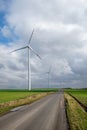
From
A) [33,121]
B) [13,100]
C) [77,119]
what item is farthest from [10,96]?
[33,121]

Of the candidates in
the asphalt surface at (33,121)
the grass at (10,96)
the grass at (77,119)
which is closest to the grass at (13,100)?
the grass at (10,96)

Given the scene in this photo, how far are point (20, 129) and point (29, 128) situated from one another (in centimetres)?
86

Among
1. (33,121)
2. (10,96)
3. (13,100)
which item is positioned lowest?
(33,121)

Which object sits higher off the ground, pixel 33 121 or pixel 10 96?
pixel 10 96

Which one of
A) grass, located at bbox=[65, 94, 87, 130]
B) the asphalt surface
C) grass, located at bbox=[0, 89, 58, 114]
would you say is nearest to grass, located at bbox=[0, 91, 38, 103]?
grass, located at bbox=[0, 89, 58, 114]

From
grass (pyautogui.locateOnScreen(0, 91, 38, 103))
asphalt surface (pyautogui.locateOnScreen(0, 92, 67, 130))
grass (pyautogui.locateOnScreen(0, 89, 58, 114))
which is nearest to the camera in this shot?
asphalt surface (pyautogui.locateOnScreen(0, 92, 67, 130))

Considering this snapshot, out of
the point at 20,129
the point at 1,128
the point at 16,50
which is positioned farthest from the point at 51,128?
the point at 16,50

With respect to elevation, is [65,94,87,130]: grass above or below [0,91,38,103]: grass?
below

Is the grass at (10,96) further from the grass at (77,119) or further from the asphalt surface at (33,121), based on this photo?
the grass at (77,119)

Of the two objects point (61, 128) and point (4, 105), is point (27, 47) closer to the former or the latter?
point (4, 105)

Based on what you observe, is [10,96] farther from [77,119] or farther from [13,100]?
[77,119]

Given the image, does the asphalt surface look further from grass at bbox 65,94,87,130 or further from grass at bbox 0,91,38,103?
grass at bbox 0,91,38,103

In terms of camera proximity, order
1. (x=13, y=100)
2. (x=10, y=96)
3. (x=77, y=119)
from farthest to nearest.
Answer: (x=10, y=96), (x=13, y=100), (x=77, y=119)

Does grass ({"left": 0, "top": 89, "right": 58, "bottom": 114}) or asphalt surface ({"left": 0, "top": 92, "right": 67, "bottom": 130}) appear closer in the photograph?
asphalt surface ({"left": 0, "top": 92, "right": 67, "bottom": 130})
